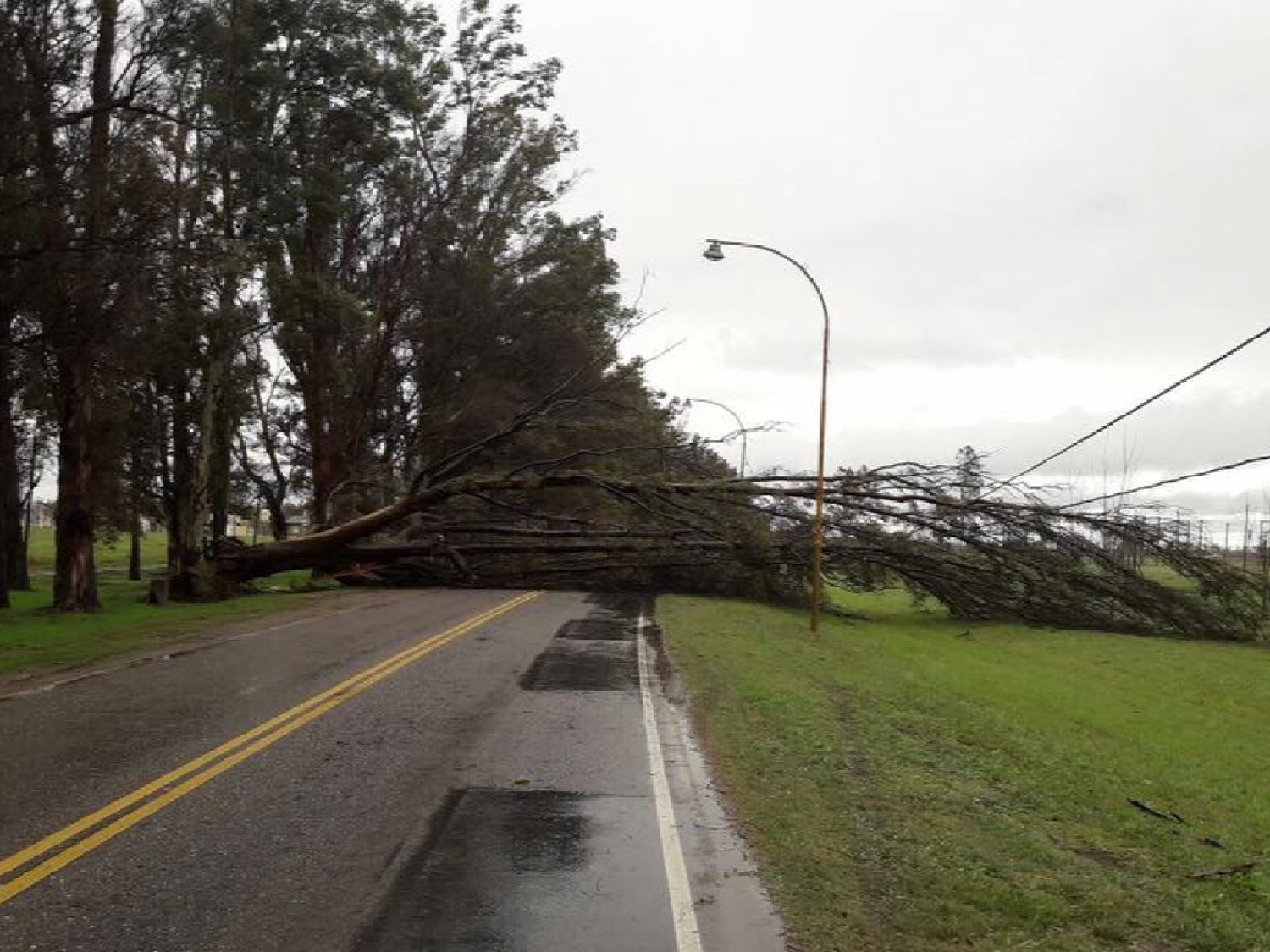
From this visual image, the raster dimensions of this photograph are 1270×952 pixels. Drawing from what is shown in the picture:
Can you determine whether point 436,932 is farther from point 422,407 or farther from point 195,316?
point 422,407

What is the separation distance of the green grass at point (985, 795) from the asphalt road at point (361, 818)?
492 mm

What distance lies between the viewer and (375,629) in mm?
17656

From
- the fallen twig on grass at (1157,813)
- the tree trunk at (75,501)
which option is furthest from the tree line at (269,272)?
the fallen twig on grass at (1157,813)

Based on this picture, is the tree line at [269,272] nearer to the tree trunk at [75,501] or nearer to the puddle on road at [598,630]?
the tree trunk at [75,501]

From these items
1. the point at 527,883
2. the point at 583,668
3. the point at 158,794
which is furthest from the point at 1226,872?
the point at 583,668

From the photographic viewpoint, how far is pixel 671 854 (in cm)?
593

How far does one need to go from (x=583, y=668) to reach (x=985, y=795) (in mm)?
6645

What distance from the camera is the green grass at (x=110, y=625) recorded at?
47.8ft

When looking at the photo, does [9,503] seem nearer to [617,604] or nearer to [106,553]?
[617,604]

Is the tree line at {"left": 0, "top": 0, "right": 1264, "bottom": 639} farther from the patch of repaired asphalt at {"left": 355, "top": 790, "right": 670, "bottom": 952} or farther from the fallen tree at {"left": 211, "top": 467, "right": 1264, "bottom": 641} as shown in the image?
the patch of repaired asphalt at {"left": 355, "top": 790, "right": 670, "bottom": 952}

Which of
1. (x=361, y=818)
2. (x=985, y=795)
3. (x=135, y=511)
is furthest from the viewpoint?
(x=135, y=511)

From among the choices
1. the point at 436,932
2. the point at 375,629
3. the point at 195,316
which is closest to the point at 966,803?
the point at 436,932

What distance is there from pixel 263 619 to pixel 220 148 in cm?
958

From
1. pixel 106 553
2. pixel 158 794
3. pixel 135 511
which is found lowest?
pixel 106 553
